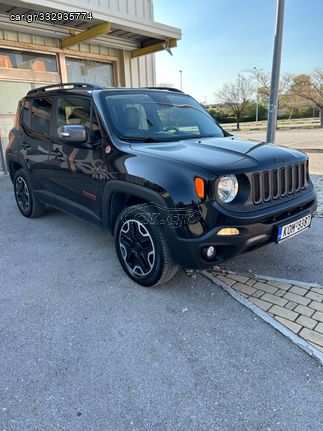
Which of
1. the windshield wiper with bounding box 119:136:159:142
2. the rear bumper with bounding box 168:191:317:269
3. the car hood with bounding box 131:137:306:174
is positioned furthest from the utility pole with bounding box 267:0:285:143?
the rear bumper with bounding box 168:191:317:269

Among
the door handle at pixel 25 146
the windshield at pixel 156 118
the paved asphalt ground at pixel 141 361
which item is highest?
the windshield at pixel 156 118

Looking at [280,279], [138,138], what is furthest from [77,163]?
[280,279]

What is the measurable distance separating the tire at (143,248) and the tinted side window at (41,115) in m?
1.95

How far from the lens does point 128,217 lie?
9.70 feet

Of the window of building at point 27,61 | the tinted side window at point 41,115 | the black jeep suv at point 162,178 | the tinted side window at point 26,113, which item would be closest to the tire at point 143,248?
the black jeep suv at point 162,178

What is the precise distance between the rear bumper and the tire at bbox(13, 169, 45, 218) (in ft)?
10.0

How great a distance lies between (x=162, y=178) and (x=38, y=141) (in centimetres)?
249

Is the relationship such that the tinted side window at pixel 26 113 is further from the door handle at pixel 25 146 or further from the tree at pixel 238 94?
the tree at pixel 238 94

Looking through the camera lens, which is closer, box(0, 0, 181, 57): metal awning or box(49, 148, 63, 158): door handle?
box(49, 148, 63, 158): door handle

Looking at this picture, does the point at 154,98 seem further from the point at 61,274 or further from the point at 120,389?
the point at 120,389

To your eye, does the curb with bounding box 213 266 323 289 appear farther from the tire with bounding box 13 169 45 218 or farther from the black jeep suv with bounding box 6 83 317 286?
the tire with bounding box 13 169 45 218

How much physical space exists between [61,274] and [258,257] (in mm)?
2132

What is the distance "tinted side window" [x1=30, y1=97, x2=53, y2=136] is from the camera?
4.15m

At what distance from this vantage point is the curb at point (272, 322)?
2.14 m
